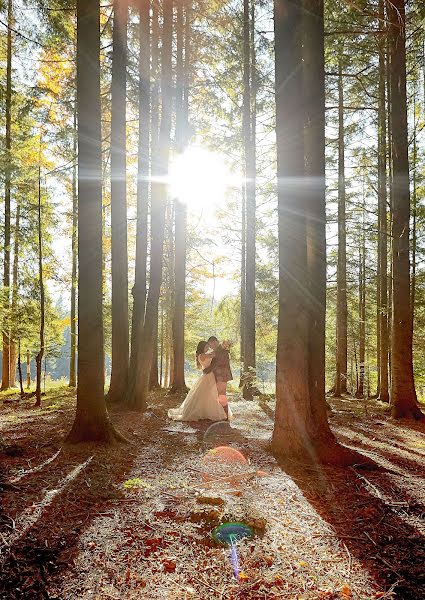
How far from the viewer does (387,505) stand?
3.71m

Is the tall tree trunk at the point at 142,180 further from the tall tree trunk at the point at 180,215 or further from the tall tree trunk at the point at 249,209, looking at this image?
the tall tree trunk at the point at 249,209

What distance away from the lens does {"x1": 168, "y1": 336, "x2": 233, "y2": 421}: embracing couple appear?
28.4 feet

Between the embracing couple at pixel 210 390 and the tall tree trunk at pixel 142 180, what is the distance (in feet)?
5.41

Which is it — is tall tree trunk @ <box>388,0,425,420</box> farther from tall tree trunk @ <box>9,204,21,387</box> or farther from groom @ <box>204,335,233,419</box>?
tall tree trunk @ <box>9,204,21,387</box>

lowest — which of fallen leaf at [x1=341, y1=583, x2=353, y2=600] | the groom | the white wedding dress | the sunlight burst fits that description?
the white wedding dress

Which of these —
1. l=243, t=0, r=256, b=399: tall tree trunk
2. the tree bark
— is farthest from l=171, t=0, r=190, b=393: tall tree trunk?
the tree bark

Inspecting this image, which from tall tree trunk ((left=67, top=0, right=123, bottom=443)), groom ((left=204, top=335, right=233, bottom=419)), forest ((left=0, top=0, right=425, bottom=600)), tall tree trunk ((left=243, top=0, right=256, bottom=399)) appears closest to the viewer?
forest ((left=0, top=0, right=425, bottom=600))

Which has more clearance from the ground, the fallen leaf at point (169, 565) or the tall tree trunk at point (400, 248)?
the tall tree trunk at point (400, 248)

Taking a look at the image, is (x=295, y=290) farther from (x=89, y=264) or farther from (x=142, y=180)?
(x=142, y=180)

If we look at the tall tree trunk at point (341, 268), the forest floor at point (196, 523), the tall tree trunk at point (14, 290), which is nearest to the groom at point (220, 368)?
the forest floor at point (196, 523)

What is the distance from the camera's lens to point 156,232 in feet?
31.9

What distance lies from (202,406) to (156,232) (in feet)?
14.8

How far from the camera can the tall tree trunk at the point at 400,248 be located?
9.33m

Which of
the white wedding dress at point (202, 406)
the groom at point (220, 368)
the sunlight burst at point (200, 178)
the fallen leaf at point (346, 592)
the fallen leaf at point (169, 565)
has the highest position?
the sunlight burst at point (200, 178)
